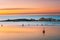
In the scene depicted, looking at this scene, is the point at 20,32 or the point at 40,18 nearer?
the point at 40,18

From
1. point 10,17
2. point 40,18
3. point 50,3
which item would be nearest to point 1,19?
point 10,17

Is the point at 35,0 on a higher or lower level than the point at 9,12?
higher

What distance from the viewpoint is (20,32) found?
2.27 m

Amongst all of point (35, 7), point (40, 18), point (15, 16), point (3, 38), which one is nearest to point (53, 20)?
point (40, 18)

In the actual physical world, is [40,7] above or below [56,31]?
above

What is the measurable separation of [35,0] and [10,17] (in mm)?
501

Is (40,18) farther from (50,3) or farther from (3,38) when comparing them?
(3,38)

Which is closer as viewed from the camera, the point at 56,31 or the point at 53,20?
the point at 53,20

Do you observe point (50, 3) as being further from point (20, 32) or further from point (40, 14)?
point (20, 32)

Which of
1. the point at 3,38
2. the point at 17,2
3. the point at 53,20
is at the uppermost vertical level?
the point at 17,2

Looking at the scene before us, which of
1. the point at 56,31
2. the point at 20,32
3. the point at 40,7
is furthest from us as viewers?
the point at 20,32

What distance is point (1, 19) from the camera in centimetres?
197

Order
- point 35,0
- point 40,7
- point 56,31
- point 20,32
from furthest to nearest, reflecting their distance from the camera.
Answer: point 20,32
point 56,31
point 40,7
point 35,0

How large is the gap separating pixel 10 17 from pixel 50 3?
0.69 meters
